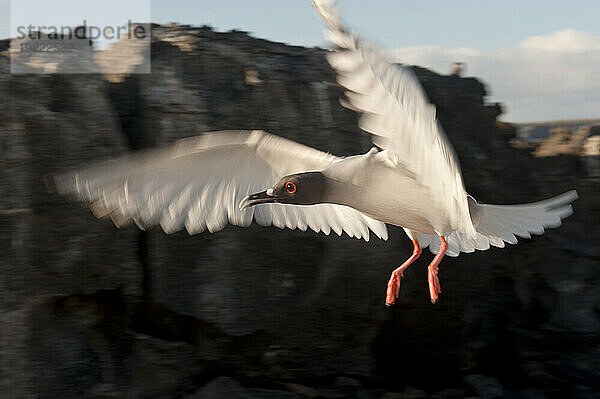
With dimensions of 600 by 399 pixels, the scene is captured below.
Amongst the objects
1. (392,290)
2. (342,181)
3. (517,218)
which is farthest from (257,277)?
(342,181)

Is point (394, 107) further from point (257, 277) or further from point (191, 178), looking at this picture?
point (257, 277)

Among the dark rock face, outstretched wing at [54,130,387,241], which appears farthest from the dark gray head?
the dark rock face

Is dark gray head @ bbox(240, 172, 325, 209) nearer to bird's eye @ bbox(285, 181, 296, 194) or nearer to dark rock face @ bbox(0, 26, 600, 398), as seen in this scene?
bird's eye @ bbox(285, 181, 296, 194)

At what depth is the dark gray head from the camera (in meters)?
2.35

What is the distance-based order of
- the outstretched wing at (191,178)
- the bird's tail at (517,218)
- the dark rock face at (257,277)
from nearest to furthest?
the outstretched wing at (191,178) < the bird's tail at (517,218) < the dark rock face at (257,277)

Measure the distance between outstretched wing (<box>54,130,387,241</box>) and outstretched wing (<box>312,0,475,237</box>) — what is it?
66 cm

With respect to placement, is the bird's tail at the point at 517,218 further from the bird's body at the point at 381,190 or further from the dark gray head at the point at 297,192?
the dark gray head at the point at 297,192

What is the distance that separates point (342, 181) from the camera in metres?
2.35

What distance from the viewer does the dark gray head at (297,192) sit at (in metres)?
2.35

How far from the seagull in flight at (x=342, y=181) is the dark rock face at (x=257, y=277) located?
250cm

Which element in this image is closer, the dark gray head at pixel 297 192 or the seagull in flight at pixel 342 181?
the seagull in flight at pixel 342 181

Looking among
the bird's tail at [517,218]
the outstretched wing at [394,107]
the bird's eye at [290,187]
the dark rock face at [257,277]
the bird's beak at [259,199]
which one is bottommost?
the dark rock face at [257,277]

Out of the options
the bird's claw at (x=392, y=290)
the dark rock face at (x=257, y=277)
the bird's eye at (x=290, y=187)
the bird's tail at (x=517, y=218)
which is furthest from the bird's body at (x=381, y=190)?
the dark rock face at (x=257, y=277)

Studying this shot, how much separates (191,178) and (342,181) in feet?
2.33
